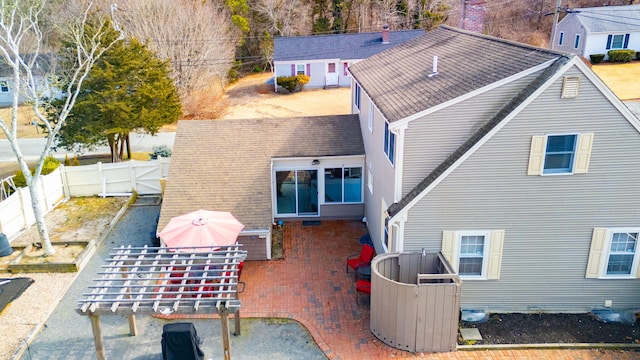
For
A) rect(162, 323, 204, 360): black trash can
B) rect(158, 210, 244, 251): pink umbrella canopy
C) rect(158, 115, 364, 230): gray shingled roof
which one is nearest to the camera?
rect(162, 323, 204, 360): black trash can

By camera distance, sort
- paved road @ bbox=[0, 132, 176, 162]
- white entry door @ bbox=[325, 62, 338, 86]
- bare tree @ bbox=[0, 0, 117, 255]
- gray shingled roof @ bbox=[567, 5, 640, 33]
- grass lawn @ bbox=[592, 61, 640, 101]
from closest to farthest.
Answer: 1. bare tree @ bbox=[0, 0, 117, 255]
2. paved road @ bbox=[0, 132, 176, 162]
3. grass lawn @ bbox=[592, 61, 640, 101]
4. white entry door @ bbox=[325, 62, 338, 86]
5. gray shingled roof @ bbox=[567, 5, 640, 33]

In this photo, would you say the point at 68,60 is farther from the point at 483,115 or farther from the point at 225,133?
the point at 483,115

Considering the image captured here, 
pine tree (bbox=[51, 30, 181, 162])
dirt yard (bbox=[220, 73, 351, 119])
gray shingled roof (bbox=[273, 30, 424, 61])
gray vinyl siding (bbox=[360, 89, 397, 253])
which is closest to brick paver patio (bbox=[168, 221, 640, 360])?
gray vinyl siding (bbox=[360, 89, 397, 253])

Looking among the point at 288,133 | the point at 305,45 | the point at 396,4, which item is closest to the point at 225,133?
the point at 288,133

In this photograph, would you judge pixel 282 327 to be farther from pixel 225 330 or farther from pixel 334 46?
pixel 334 46

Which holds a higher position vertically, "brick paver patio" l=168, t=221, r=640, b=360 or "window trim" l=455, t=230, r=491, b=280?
"window trim" l=455, t=230, r=491, b=280

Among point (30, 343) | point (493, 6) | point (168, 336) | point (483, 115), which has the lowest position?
point (30, 343)

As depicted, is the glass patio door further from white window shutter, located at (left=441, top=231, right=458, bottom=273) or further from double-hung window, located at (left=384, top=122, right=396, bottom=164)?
white window shutter, located at (left=441, top=231, right=458, bottom=273)
